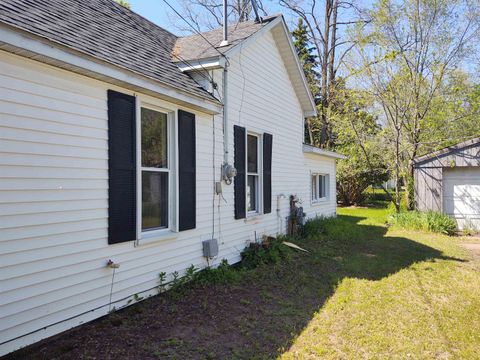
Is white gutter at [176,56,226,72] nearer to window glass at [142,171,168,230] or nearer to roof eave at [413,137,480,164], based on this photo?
window glass at [142,171,168,230]

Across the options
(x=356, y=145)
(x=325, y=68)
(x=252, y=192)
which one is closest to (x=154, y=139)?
(x=252, y=192)

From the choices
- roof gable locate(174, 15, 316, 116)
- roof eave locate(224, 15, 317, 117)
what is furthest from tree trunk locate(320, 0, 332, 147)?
roof gable locate(174, 15, 316, 116)

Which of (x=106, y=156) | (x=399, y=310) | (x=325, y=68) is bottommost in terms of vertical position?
(x=399, y=310)

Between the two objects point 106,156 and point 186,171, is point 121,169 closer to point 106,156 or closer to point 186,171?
point 106,156

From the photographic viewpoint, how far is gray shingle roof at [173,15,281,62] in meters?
6.41

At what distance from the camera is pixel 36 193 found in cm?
344

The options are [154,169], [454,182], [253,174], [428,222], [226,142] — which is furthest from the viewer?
[454,182]

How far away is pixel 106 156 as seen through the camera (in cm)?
418

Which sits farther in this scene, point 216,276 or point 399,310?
point 216,276

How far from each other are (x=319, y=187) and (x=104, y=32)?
33.7 ft

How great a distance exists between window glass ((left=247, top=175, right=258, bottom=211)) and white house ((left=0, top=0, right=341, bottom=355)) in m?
0.14

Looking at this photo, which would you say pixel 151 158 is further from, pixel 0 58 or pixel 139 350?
pixel 139 350

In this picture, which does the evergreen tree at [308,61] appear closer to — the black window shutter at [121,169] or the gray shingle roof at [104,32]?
the gray shingle roof at [104,32]

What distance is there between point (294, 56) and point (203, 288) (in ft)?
22.3
